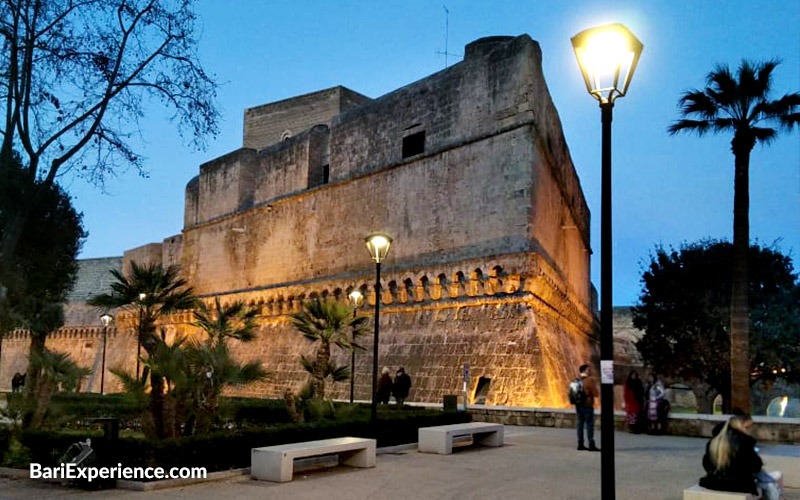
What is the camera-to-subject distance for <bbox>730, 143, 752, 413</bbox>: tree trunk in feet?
44.1

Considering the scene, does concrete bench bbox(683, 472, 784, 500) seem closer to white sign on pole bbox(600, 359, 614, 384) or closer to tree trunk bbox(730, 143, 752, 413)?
white sign on pole bbox(600, 359, 614, 384)

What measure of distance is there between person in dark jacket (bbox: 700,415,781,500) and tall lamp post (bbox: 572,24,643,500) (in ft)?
4.39

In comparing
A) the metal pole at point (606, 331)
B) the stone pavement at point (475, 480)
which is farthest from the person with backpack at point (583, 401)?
the metal pole at point (606, 331)

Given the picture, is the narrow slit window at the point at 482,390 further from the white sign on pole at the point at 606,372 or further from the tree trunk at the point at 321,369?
the white sign on pole at the point at 606,372

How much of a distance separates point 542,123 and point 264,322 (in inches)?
492

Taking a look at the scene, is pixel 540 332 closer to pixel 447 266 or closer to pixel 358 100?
pixel 447 266

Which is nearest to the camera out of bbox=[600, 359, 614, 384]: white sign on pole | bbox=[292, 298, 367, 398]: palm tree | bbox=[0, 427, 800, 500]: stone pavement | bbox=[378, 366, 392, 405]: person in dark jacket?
bbox=[600, 359, 614, 384]: white sign on pole

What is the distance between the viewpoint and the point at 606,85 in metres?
5.16

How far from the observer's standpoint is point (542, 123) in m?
18.8

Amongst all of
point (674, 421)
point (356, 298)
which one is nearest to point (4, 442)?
point (674, 421)

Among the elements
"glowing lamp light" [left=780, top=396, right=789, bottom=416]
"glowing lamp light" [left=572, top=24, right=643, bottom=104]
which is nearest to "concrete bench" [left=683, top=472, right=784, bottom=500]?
"glowing lamp light" [left=572, top=24, right=643, bottom=104]

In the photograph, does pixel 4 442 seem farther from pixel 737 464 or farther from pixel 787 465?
pixel 787 465

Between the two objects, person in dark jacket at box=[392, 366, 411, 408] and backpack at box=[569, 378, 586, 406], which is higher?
backpack at box=[569, 378, 586, 406]

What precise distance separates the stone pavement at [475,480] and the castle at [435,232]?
603cm
